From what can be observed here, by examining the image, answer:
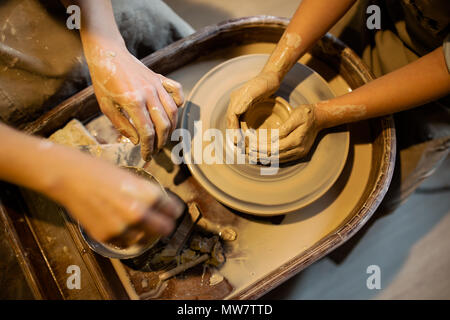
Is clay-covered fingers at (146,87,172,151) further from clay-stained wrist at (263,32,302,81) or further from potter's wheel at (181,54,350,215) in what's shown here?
clay-stained wrist at (263,32,302,81)

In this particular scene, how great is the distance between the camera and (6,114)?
1270mm

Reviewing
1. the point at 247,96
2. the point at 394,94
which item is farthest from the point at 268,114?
the point at 394,94

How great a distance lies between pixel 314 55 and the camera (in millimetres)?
1458

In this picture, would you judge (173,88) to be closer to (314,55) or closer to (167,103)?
(167,103)

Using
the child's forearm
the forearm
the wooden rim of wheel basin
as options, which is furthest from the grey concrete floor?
the forearm

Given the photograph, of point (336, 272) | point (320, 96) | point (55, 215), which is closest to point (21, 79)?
point (55, 215)

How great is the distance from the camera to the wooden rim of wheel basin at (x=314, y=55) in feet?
3.51

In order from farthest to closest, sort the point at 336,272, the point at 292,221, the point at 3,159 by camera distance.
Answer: the point at 336,272 → the point at 292,221 → the point at 3,159

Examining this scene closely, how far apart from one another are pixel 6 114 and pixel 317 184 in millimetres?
1423

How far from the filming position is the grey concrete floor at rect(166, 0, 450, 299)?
188 centimetres

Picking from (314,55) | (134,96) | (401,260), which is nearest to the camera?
(134,96)

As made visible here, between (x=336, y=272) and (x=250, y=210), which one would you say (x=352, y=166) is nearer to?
(x=250, y=210)

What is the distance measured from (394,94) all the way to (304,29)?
18.1 inches

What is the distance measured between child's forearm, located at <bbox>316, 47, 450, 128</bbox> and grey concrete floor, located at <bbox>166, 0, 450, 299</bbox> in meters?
1.08
